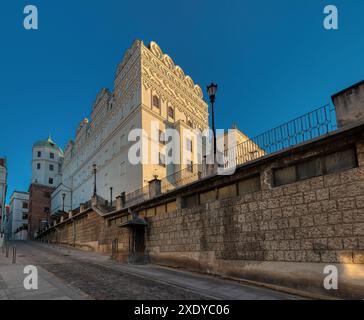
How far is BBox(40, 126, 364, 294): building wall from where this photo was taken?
24.8 ft

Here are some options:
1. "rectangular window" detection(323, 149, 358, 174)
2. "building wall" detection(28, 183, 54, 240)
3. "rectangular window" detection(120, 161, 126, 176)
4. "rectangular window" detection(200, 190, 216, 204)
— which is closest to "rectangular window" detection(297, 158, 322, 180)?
"rectangular window" detection(323, 149, 358, 174)

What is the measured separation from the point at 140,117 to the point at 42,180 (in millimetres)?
43777

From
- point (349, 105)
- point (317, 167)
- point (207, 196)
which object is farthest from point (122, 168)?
point (349, 105)

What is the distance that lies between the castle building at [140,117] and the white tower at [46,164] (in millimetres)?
25709

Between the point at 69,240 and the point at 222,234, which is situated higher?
the point at 222,234

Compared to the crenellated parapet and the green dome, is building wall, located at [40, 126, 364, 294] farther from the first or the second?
the green dome

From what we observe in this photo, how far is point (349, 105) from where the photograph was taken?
805cm

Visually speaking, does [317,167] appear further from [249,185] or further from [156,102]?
[156,102]

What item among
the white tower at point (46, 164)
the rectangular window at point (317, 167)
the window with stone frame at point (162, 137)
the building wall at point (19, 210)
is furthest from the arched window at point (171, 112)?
the building wall at point (19, 210)

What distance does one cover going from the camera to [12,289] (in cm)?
834

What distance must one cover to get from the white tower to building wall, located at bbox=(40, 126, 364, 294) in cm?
5415

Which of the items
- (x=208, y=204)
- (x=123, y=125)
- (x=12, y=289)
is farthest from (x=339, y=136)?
(x=123, y=125)
